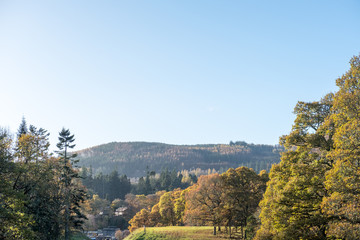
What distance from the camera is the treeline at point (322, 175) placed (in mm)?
19953

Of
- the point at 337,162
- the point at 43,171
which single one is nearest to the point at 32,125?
the point at 43,171

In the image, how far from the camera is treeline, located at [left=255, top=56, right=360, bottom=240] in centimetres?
1995

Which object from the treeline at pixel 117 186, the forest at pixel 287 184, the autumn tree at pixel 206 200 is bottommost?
the treeline at pixel 117 186

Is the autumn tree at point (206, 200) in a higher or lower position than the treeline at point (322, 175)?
lower

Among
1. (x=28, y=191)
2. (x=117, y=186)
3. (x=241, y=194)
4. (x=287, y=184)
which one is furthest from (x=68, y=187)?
(x=117, y=186)

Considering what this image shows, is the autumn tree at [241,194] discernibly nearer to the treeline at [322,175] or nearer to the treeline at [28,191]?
the treeline at [322,175]

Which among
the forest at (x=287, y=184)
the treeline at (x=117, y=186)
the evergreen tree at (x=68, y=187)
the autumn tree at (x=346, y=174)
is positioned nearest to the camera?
the autumn tree at (x=346, y=174)

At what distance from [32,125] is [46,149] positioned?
10.4m

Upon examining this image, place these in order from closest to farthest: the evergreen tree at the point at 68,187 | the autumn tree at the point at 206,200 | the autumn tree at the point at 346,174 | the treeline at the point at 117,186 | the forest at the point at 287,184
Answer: the autumn tree at the point at 346,174
the forest at the point at 287,184
the evergreen tree at the point at 68,187
the autumn tree at the point at 206,200
the treeline at the point at 117,186

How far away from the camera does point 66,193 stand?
49.2m

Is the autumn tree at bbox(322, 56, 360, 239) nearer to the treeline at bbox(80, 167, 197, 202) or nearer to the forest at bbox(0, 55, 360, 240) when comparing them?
the forest at bbox(0, 55, 360, 240)

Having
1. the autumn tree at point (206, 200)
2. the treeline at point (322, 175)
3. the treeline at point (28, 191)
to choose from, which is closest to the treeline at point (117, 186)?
the autumn tree at point (206, 200)

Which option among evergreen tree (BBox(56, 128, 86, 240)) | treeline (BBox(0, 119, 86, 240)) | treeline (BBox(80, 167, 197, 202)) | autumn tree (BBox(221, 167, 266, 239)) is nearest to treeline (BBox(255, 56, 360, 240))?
autumn tree (BBox(221, 167, 266, 239))

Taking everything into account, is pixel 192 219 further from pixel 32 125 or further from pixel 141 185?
pixel 141 185
